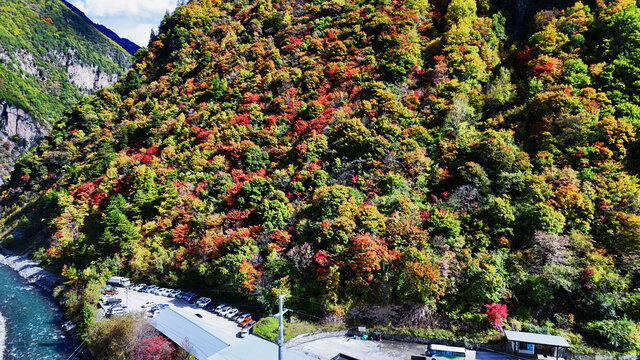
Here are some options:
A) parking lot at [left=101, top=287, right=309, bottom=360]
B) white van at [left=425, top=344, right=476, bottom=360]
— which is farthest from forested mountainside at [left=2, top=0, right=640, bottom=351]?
parking lot at [left=101, top=287, right=309, bottom=360]

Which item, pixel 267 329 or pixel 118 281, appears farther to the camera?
pixel 118 281

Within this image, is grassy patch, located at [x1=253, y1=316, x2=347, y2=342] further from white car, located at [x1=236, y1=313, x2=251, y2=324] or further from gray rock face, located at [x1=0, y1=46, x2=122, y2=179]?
gray rock face, located at [x1=0, y1=46, x2=122, y2=179]

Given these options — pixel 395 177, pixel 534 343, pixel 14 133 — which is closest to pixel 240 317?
pixel 395 177

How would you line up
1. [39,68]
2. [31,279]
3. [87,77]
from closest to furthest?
[31,279] < [39,68] < [87,77]

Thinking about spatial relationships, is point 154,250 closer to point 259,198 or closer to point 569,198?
point 259,198

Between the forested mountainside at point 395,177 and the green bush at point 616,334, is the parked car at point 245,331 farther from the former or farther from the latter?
the green bush at point 616,334

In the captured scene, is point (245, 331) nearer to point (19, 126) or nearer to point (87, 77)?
point (19, 126)
